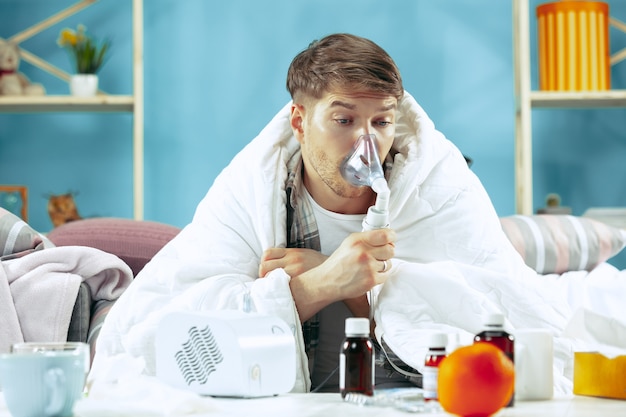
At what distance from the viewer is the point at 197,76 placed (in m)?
3.46

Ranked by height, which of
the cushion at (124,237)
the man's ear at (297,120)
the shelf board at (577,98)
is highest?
the shelf board at (577,98)

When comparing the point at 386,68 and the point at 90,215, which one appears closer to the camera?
the point at 386,68

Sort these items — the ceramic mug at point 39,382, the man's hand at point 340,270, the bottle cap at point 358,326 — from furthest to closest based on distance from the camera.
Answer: the man's hand at point 340,270 → the bottle cap at point 358,326 → the ceramic mug at point 39,382

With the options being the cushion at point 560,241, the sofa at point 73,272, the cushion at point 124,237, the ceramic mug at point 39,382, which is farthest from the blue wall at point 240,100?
the ceramic mug at point 39,382

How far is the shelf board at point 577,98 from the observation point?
3.15m

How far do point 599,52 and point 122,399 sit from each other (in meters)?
2.42

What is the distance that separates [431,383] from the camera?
1134 millimetres

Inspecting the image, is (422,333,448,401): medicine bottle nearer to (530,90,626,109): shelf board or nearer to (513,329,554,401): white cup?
(513,329,554,401): white cup

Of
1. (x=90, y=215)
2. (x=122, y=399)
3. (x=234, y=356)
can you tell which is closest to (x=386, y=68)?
(x=234, y=356)

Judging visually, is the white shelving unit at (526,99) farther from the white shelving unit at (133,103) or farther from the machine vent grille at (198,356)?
the machine vent grille at (198,356)

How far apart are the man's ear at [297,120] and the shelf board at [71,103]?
128 cm

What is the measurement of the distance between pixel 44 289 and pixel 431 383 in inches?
47.9

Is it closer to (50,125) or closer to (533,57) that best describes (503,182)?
(533,57)

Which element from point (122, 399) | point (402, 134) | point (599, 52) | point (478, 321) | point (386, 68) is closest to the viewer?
point (122, 399)
